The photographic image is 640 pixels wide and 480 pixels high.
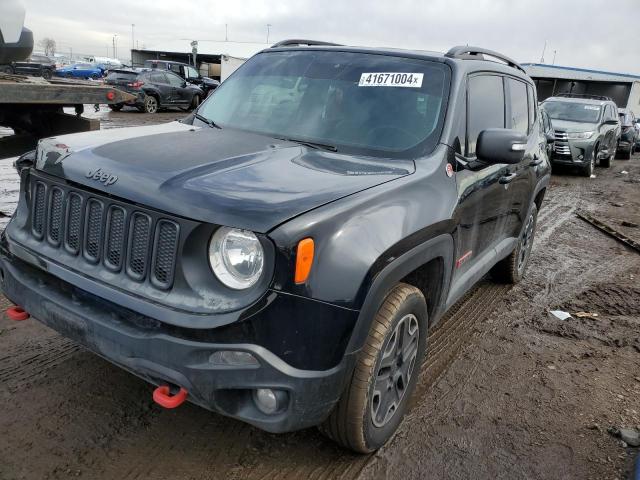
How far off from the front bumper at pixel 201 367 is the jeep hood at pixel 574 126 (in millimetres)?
12879

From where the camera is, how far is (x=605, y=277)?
5879mm

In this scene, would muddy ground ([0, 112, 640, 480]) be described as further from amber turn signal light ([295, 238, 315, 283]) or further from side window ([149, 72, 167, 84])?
side window ([149, 72, 167, 84])

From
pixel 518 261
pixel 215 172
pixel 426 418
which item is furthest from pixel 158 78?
pixel 426 418

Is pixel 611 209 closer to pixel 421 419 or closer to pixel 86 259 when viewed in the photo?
pixel 421 419

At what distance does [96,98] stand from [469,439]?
157 inches

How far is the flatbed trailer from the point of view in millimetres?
4207

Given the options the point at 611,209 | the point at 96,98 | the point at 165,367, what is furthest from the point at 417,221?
the point at 611,209

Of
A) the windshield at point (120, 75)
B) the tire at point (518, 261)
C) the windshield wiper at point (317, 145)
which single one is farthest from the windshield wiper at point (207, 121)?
the windshield at point (120, 75)

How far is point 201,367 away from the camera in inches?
81.0

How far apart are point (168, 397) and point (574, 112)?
14843 mm

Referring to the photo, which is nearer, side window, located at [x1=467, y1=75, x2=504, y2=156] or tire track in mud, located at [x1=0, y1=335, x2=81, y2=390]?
tire track in mud, located at [x1=0, y1=335, x2=81, y2=390]

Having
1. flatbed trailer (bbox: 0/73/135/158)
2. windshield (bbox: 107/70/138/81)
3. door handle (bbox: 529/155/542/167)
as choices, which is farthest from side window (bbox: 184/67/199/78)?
door handle (bbox: 529/155/542/167)

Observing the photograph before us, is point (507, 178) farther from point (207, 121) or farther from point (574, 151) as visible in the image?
point (574, 151)

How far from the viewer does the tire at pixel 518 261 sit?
16.5 ft
